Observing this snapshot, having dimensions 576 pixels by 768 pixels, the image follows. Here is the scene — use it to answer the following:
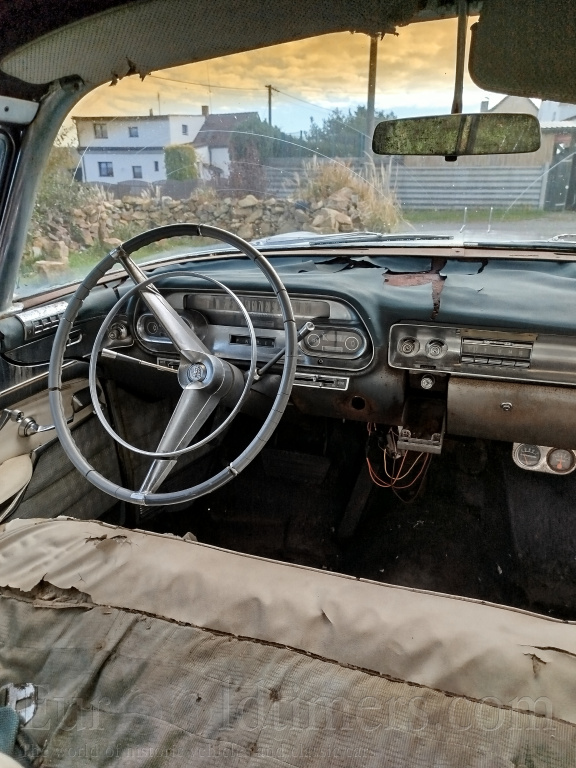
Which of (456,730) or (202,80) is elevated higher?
(202,80)

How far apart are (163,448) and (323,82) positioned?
53.2 inches

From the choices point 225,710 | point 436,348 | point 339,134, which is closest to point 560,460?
point 436,348

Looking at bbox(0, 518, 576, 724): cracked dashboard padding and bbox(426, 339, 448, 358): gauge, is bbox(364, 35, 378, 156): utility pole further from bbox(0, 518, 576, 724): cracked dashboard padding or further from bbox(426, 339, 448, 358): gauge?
bbox(0, 518, 576, 724): cracked dashboard padding

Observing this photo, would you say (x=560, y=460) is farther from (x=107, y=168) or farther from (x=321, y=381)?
(x=107, y=168)

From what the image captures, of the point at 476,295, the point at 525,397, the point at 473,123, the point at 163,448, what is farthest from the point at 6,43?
the point at 525,397

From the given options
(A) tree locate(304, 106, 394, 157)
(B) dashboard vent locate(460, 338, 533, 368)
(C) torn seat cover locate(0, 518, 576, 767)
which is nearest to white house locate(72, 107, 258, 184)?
(A) tree locate(304, 106, 394, 157)

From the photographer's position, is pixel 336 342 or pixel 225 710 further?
pixel 336 342

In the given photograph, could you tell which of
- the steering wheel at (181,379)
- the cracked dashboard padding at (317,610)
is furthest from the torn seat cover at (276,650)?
the steering wheel at (181,379)

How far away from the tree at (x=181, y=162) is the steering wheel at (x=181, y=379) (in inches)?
27.5

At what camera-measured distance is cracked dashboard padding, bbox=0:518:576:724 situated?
1.10 meters

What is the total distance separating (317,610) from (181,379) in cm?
85

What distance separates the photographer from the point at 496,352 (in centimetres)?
198

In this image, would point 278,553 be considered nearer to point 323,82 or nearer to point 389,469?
point 389,469

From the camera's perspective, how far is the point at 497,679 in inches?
42.8
